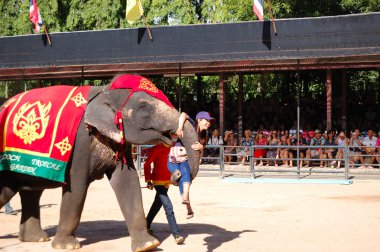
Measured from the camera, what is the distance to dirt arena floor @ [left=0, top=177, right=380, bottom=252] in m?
9.09

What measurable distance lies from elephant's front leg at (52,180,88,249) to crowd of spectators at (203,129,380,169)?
1058 centimetres

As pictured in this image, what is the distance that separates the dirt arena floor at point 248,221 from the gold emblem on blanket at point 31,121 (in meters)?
1.49

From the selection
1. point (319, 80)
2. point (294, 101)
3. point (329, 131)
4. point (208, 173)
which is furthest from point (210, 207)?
point (319, 80)

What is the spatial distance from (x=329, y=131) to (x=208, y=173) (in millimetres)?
4008

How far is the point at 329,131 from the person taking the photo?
21062 mm

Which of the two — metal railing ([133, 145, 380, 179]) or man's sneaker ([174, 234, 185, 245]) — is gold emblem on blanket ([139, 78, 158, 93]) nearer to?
man's sneaker ([174, 234, 185, 245])

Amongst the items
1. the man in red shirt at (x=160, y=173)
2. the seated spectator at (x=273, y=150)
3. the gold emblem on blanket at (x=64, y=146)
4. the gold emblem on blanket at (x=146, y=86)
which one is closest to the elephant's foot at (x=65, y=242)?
the gold emblem on blanket at (x=64, y=146)

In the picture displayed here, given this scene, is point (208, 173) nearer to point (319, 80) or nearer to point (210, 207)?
point (210, 207)

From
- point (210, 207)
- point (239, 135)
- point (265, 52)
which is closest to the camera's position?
point (210, 207)

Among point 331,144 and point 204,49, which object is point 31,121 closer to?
point 331,144

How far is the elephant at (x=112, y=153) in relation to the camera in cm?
845

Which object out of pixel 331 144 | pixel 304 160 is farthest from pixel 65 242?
pixel 331 144

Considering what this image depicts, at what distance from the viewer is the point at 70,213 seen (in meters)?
8.72

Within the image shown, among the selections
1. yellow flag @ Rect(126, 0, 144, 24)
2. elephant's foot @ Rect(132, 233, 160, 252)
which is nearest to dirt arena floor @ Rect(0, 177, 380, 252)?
elephant's foot @ Rect(132, 233, 160, 252)
